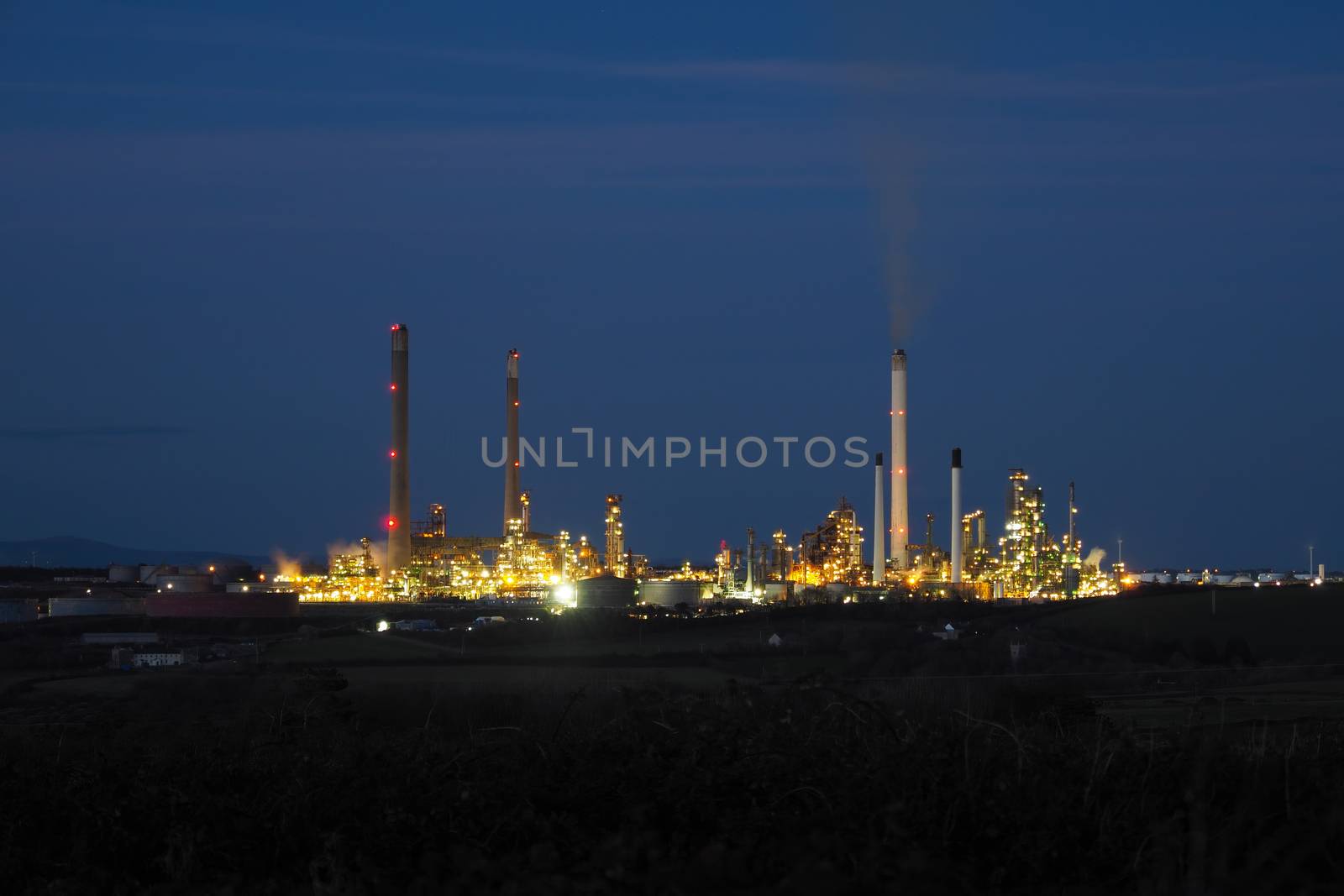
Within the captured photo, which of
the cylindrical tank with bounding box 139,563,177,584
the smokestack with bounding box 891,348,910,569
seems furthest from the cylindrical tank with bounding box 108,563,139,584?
the smokestack with bounding box 891,348,910,569

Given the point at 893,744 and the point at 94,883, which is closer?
the point at 94,883

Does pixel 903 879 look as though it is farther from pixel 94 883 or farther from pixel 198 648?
pixel 198 648

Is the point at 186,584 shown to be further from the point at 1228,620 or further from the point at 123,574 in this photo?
the point at 1228,620

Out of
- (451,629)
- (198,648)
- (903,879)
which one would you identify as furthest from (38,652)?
(903,879)

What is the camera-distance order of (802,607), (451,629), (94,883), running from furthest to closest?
(802,607)
(451,629)
(94,883)

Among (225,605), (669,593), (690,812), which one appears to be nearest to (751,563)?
(669,593)
